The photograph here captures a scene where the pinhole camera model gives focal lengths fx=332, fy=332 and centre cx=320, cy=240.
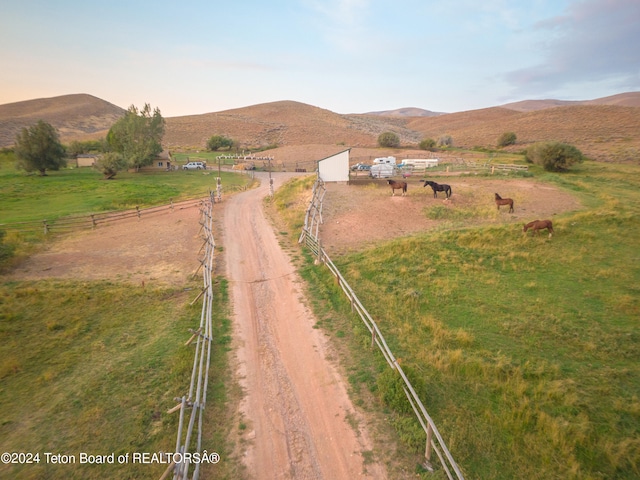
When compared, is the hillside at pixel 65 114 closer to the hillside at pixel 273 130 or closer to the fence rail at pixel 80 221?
the hillside at pixel 273 130

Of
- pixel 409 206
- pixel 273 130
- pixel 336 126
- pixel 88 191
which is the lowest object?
pixel 409 206

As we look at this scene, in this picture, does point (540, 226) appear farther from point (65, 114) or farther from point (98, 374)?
point (65, 114)

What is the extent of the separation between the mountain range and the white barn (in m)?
36.0

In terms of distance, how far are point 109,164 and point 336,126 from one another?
76468 millimetres

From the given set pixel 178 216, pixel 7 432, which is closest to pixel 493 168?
pixel 178 216

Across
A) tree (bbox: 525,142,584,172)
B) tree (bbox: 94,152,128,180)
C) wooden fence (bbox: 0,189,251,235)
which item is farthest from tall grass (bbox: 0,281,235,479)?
tree (bbox: 525,142,584,172)

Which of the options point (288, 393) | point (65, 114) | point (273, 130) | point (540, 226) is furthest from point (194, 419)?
point (65, 114)

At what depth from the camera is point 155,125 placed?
52.6 m

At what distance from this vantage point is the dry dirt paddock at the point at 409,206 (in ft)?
61.4

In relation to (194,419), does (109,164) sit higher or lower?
higher

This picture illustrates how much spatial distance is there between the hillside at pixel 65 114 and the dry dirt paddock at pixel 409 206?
120128 mm

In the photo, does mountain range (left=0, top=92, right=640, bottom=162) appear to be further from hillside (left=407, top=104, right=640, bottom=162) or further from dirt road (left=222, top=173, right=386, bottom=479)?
dirt road (left=222, top=173, right=386, bottom=479)

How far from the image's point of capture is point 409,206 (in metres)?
23.2

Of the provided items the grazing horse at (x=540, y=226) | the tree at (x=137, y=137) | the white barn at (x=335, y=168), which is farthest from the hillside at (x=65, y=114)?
the grazing horse at (x=540, y=226)
